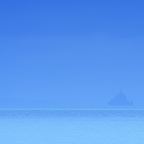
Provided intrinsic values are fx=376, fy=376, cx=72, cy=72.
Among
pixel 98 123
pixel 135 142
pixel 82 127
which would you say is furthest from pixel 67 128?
pixel 135 142

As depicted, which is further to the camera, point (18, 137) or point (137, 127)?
point (137, 127)

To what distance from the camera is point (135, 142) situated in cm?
702

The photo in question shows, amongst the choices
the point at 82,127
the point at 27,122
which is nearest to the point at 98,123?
the point at 82,127

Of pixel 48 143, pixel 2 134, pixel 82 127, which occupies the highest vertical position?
pixel 82 127

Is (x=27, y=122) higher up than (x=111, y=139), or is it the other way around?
(x=27, y=122)

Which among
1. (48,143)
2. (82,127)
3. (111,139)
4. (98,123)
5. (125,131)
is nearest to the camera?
(48,143)

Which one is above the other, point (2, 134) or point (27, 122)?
point (27, 122)

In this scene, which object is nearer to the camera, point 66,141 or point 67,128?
point 66,141

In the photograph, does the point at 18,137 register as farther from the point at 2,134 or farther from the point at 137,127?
the point at 137,127

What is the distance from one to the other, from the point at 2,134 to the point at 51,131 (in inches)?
43.0

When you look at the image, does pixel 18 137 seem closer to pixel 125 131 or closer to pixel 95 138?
pixel 95 138

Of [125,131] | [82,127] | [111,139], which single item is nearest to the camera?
[111,139]

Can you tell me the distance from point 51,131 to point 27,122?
72.9 inches

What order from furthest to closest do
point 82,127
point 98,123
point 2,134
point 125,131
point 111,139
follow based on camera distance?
point 98,123 < point 82,127 < point 125,131 < point 2,134 < point 111,139
